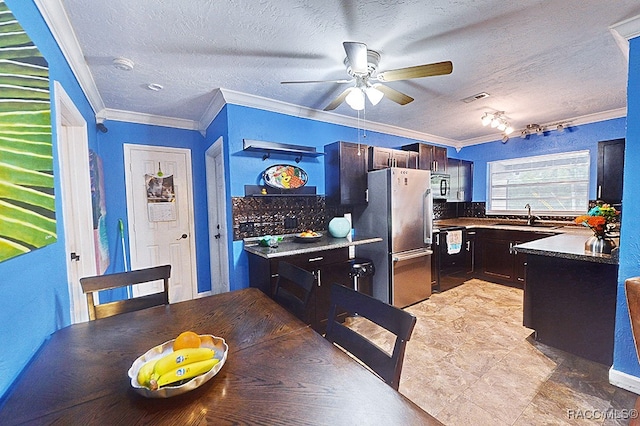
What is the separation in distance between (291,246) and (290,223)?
1.92 feet

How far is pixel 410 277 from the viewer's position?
3.24 meters

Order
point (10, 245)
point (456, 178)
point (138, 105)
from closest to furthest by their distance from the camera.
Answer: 1. point (10, 245)
2. point (138, 105)
3. point (456, 178)

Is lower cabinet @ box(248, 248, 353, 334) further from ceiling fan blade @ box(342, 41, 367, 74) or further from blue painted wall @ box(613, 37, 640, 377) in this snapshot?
blue painted wall @ box(613, 37, 640, 377)

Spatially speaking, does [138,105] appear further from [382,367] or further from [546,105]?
[546,105]

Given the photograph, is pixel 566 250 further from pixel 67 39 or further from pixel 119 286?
pixel 67 39

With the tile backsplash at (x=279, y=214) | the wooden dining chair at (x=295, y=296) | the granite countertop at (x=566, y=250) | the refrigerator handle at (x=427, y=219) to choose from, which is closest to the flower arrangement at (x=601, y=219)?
the granite countertop at (x=566, y=250)

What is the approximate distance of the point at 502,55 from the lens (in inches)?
80.4

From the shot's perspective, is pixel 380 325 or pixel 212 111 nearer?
pixel 380 325

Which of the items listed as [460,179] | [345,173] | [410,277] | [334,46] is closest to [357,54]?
[334,46]

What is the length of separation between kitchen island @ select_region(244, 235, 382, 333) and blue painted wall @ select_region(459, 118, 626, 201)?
338 centimetres

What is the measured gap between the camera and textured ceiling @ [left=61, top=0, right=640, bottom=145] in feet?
5.01

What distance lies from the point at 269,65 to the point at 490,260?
4057 millimetres

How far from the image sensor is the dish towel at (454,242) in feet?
12.4

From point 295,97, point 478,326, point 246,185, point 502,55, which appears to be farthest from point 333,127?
point 478,326
